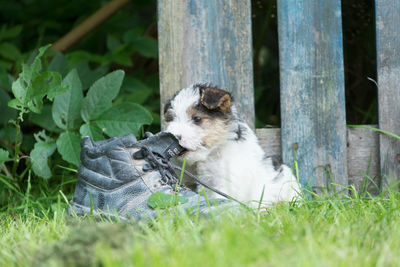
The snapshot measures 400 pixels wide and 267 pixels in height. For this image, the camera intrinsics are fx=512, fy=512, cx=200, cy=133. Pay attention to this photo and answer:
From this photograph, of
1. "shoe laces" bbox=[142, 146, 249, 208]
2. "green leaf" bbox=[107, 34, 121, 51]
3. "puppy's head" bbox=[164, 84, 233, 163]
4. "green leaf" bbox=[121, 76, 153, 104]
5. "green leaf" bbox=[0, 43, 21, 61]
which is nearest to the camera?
"shoe laces" bbox=[142, 146, 249, 208]

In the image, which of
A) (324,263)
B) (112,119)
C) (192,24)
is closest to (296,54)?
(192,24)

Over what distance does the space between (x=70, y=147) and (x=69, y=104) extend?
34 cm

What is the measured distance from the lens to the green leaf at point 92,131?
3.64 meters

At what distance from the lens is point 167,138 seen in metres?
3.14

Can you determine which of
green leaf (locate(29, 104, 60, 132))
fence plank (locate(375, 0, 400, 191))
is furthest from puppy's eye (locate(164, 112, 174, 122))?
fence plank (locate(375, 0, 400, 191))

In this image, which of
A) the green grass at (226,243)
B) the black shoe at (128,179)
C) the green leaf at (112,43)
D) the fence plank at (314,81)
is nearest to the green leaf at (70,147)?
the black shoe at (128,179)

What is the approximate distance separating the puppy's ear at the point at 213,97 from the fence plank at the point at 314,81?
492 millimetres

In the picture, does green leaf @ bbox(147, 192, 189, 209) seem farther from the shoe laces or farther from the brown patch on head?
the brown patch on head

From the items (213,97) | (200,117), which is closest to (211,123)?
(200,117)

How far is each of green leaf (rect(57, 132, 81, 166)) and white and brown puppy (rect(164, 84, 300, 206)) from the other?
0.67 metres

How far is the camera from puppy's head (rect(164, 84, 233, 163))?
3340 mm

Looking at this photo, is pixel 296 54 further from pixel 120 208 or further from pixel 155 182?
Answer: pixel 120 208

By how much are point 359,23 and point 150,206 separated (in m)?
2.93

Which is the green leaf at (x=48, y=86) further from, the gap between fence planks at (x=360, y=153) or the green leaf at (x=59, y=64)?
the gap between fence planks at (x=360, y=153)
